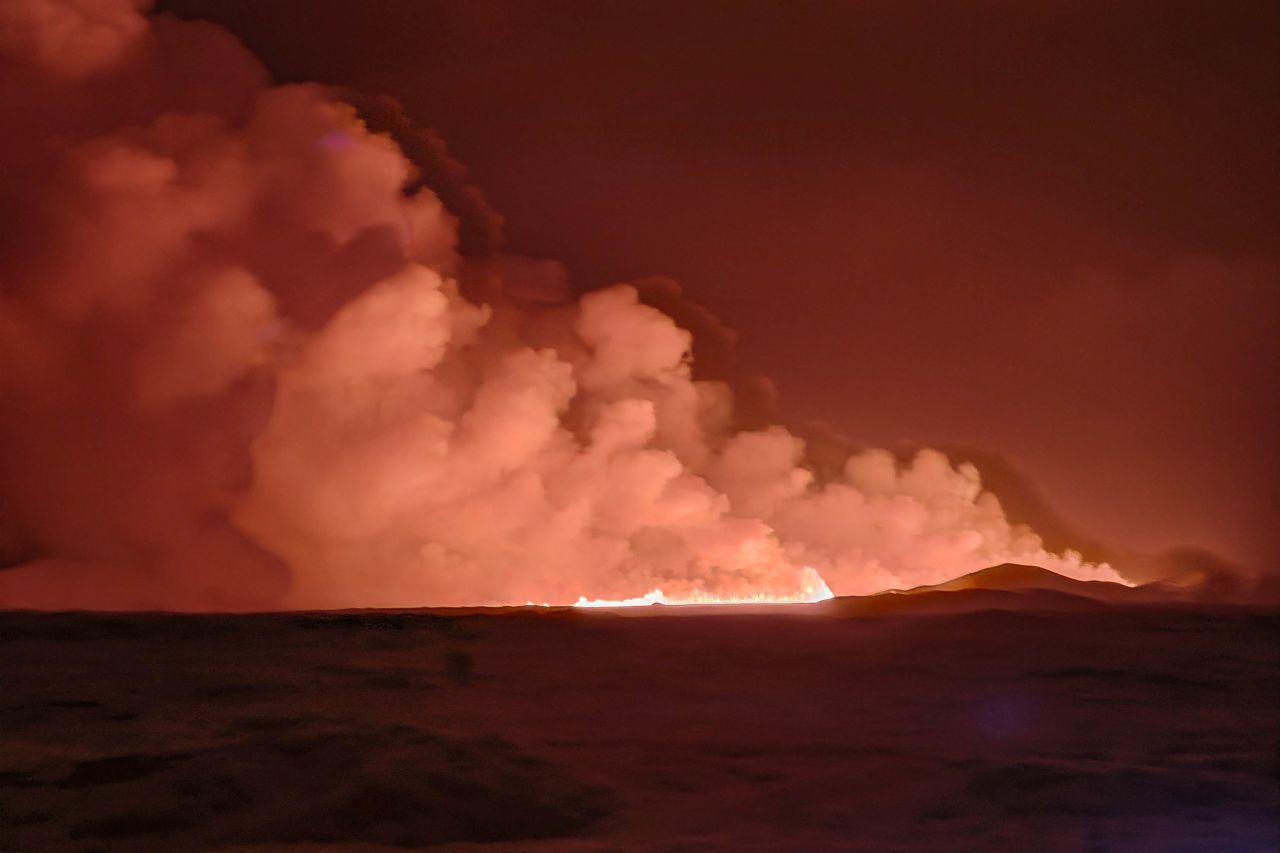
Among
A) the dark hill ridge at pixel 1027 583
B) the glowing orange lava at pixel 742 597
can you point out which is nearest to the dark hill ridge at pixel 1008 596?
the dark hill ridge at pixel 1027 583

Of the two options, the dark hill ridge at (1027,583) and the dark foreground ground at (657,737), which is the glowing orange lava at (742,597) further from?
the dark foreground ground at (657,737)

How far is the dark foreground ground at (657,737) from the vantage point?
2.51 metres

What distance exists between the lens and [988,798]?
266cm

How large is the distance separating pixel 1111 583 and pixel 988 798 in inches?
194

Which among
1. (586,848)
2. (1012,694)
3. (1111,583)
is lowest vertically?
(586,848)

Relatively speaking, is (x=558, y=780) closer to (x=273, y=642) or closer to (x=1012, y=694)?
(x=1012, y=694)

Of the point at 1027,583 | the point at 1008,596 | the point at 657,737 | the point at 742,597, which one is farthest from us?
the point at 742,597

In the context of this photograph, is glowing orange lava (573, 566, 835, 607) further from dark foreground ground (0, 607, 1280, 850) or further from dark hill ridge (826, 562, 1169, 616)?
dark foreground ground (0, 607, 1280, 850)

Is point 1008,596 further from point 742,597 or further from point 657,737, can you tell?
point 657,737

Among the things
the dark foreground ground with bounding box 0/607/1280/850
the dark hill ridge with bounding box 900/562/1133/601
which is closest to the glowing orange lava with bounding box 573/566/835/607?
the dark hill ridge with bounding box 900/562/1133/601

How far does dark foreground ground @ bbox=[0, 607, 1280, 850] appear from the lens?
251cm

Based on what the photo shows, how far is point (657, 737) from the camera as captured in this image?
3.27 metres

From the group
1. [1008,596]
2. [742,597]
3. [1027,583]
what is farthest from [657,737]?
[742,597]

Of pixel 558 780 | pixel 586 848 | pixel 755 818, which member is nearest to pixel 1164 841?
pixel 755 818
